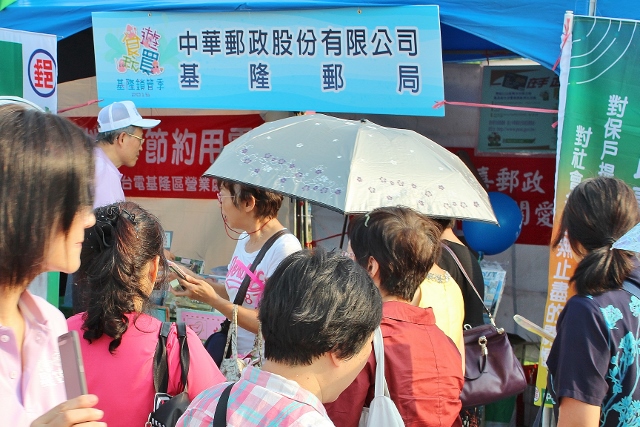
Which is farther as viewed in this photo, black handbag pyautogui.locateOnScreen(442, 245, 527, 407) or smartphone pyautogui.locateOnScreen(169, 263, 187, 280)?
smartphone pyautogui.locateOnScreen(169, 263, 187, 280)

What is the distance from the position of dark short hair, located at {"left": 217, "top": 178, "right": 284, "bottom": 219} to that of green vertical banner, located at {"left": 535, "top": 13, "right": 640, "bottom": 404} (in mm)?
1385

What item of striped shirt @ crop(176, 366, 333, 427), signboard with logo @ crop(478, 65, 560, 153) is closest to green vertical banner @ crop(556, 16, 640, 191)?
signboard with logo @ crop(478, 65, 560, 153)

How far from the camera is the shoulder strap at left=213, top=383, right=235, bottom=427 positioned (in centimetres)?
138

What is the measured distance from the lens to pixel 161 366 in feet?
6.21

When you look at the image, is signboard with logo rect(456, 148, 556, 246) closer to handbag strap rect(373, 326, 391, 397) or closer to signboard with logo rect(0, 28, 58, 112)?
signboard with logo rect(0, 28, 58, 112)

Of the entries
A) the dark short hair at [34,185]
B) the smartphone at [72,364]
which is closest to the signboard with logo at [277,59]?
the dark short hair at [34,185]

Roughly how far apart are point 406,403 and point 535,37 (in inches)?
91.1

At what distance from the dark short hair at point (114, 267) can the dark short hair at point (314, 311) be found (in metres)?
0.56

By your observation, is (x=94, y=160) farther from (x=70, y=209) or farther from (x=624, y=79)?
(x=624, y=79)

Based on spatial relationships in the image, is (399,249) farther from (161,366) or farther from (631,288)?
(161,366)

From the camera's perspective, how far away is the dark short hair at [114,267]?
6.27ft

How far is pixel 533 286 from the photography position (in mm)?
5441

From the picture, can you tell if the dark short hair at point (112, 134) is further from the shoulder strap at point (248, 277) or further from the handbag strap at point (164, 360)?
the handbag strap at point (164, 360)

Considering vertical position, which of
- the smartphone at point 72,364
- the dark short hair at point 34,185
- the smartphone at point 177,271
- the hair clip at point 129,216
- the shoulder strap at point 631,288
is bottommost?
the smartphone at point 177,271
